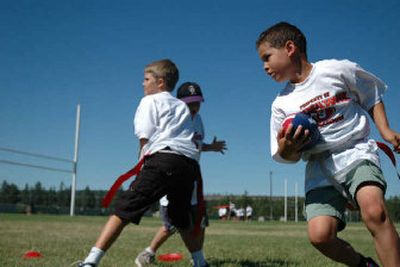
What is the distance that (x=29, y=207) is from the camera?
4981cm

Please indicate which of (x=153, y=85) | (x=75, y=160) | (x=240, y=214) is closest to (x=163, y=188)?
(x=153, y=85)

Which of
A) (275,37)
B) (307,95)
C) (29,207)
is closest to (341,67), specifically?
(307,95)

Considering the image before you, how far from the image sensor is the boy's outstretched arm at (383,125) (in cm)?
294

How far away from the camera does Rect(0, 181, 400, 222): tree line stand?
5159 centimetres

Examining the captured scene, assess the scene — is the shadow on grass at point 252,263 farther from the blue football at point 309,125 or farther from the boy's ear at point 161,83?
the blue football at point 309,125

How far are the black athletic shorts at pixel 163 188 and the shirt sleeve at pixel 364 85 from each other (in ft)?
4.76

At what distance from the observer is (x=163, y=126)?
13.2 ft

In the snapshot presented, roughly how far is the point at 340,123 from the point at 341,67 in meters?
0.39

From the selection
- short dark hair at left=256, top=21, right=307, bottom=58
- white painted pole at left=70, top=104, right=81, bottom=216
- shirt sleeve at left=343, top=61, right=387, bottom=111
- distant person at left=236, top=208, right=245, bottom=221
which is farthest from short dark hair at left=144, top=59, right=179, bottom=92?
distant person at left=236, top=208, right=245, bottom=221

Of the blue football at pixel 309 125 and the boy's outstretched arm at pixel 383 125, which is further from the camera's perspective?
the blue football at pixel 309 125

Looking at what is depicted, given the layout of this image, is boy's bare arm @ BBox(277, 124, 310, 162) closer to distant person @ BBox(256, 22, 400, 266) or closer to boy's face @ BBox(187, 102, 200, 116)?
distant person @ BBox(256, 22, 400, 266)

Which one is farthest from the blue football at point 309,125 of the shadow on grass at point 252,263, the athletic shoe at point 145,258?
the athletic shoe at point 145,258

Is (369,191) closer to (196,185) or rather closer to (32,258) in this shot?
(196,185)

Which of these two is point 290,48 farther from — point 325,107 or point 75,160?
point 75,160
